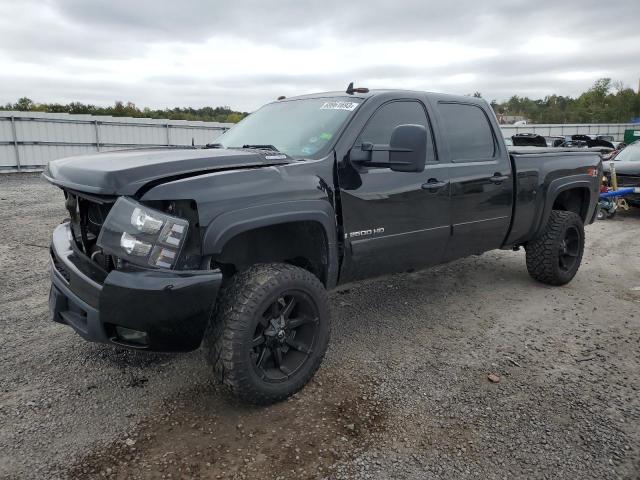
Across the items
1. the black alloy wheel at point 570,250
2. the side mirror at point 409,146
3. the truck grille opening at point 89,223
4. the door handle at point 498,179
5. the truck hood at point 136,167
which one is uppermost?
the side mirror at point 409,146

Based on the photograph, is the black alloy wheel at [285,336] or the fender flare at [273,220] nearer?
the fender flare at [273,220]

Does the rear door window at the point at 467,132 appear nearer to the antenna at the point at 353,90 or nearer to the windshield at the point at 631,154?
the antenna at the point at 353,90

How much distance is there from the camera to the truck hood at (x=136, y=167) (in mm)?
2473

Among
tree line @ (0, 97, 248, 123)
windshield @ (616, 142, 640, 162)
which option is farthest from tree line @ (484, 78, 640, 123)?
windshield @ (616, 142, 640, 162)

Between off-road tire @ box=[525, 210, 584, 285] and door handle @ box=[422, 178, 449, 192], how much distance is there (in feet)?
6.27

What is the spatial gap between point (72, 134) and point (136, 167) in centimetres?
1669

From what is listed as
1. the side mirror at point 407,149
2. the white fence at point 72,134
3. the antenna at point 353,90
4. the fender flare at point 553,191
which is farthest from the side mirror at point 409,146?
the white fence at point 72,134

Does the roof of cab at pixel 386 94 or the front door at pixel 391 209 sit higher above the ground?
the roof of cab at pixel 386 94

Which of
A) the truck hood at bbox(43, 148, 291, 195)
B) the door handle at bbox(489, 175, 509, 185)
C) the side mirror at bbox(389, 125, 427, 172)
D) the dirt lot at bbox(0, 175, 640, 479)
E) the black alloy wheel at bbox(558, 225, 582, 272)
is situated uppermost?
the side mirror at bbox(389, 125, 427, 172)

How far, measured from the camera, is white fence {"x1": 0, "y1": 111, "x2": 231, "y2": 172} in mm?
15570

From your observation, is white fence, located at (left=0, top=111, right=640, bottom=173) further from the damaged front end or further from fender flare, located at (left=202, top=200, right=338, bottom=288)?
the damaged front end

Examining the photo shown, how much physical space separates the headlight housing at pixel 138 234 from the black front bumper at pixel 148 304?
0.08m

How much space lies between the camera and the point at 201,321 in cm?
258

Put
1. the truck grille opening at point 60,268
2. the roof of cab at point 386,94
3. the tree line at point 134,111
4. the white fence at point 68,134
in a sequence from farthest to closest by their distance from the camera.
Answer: the tree line at point 134,111 < the white fence at point 68,134 < the roof of cab at point 386,94 < the truck grille opening at point 60,268
